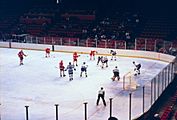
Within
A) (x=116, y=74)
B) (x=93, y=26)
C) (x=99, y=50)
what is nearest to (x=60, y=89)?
(x=116, y=74)

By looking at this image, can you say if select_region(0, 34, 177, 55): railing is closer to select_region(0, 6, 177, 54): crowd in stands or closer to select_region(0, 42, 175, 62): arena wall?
select_region(0, 6, 177, 54): crowd in stands

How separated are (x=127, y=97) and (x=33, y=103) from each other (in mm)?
3477

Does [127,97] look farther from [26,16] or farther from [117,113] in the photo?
[26,16]

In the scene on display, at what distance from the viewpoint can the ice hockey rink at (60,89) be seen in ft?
45.9

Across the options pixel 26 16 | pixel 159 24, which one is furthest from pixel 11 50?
pixel 159 24

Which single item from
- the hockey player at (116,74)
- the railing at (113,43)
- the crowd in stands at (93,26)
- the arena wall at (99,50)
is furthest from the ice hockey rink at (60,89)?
the crowd in stands at (93,26)

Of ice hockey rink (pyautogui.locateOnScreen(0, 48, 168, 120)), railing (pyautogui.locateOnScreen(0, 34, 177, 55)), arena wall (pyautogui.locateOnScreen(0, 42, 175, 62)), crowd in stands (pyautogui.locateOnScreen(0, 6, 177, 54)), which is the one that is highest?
crowd in stands (pyautogui.locateOnScreen(0, 6, 177, 54))

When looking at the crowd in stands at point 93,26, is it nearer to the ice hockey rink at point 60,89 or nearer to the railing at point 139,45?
the railing at point 139,45

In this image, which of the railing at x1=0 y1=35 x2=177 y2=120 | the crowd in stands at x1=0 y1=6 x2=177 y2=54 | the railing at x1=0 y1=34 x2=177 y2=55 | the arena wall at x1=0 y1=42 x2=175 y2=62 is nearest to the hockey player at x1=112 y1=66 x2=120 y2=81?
the railing at x1=0 y1=35 x2=177 y2=120

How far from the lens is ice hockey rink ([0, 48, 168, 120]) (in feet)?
45.9

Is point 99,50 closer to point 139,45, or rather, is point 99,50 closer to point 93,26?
point 139,45

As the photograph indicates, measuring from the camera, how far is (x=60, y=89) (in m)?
17.5

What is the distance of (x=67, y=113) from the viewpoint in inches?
547

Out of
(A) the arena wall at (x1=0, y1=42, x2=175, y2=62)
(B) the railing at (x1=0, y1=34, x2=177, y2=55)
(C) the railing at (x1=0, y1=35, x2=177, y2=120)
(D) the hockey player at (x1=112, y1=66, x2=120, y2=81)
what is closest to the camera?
(C) the railing at (x1=0, y1=35, x2=177, y2=120)
